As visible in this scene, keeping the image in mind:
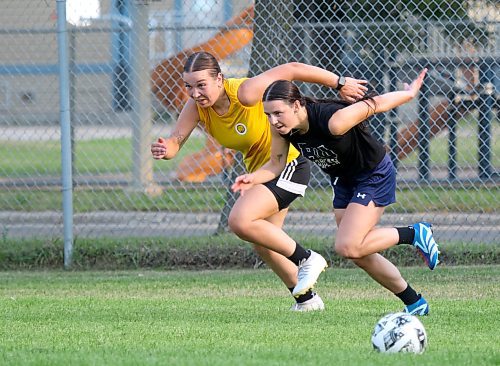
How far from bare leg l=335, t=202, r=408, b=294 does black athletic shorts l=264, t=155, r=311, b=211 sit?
0.39 meters

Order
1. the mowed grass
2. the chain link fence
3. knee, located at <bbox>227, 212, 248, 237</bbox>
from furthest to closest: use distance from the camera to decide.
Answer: the chain link fence
knee, located at <bbox>227, 212, 248, 237</bbox>
the mowed grass

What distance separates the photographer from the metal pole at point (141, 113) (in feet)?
36.7

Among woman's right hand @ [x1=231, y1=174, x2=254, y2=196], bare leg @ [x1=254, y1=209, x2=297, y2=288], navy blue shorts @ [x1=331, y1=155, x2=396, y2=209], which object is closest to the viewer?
woman's right hand @ [x1=231, y1=174, x2=254, y2=196]

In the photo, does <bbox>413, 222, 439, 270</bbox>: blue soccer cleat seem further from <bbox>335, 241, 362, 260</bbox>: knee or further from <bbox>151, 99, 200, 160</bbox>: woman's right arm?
<bbox>151, 99, 200, 160</bbox>: woman's right arm

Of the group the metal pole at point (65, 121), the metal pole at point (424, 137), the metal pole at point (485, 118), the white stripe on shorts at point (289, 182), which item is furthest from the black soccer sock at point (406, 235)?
the metal pole at point (424, 137)

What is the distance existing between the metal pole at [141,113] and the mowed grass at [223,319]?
261 centimetres

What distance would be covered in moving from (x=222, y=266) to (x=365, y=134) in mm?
3192

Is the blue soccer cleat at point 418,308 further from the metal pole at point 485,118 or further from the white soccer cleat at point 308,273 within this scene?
the metal pole at point 485,118

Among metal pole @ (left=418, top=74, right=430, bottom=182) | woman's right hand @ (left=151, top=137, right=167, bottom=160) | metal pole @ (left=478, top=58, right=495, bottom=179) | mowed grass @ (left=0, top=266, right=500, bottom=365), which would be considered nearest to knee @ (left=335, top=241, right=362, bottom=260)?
mowed grass @ (left=0, top=266, right=500, bottom=365)

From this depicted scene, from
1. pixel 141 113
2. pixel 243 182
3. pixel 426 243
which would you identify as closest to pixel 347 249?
pixel 426 243

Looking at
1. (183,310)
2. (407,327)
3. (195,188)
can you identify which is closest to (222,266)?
(195,188)

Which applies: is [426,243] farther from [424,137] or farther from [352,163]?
[424,137]

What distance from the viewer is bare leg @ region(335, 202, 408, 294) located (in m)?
6.15

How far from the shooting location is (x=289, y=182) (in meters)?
6.64
